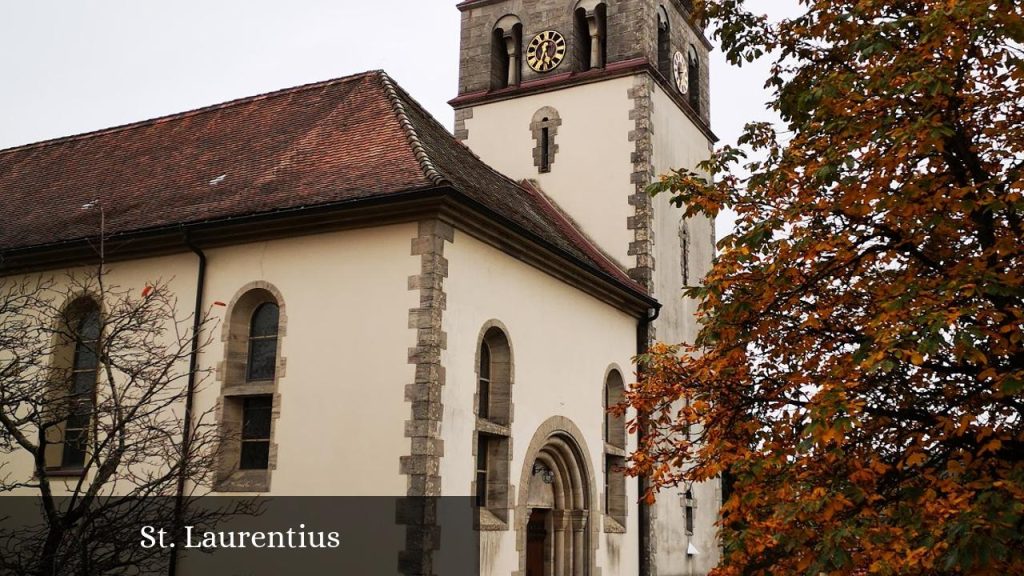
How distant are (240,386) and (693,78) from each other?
14556 millimetres

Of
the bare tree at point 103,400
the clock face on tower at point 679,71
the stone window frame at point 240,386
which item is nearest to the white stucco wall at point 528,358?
the stone window frame at point 240,386

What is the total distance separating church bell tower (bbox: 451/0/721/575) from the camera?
63.1ft

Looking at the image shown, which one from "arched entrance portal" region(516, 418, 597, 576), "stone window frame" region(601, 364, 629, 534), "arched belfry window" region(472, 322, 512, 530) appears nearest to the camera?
"arched belfry window" region(472, 322, 512, 530)

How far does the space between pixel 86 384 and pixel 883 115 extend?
487 inches

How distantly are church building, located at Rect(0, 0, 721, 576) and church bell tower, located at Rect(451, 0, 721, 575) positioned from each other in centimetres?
6

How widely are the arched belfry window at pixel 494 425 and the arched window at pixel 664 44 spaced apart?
1005 cm

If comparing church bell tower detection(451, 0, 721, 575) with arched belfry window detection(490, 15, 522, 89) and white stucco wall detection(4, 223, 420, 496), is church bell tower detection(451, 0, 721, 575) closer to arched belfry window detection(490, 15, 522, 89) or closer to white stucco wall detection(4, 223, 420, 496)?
arched belfry window detection(490, 15, 522, 89)

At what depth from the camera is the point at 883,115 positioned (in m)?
7.10

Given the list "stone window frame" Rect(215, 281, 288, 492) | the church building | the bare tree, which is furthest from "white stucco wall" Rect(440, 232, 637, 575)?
the bare tree

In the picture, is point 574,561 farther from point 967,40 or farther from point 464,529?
point 967,40

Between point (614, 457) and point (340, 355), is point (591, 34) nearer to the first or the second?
point (614, 457)

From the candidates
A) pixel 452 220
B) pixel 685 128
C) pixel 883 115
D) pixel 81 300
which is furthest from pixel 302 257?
pixel 685 128

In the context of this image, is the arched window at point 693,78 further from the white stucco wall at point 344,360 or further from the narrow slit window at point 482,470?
the white stucco wall at point 344,360

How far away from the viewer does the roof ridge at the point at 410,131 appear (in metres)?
12.5
